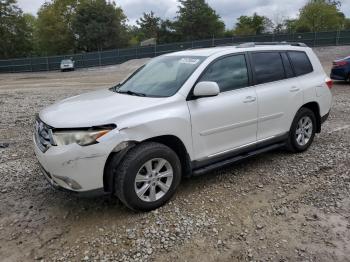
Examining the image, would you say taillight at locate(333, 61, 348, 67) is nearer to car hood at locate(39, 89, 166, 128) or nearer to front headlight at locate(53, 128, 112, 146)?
car hood at locate(39, 89, 166, 128)

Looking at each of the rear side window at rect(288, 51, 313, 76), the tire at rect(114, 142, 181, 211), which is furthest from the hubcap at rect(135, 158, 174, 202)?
the rear side window at rect(288, 51, 313, 76)

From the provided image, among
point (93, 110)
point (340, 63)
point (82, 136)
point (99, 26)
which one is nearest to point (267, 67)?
point (93, 110)

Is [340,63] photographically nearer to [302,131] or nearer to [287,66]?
[302,131]

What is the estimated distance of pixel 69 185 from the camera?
354cm

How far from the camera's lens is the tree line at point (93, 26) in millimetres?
52344

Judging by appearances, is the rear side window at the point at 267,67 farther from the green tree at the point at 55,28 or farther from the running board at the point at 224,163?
the green tree at the point at 55,28

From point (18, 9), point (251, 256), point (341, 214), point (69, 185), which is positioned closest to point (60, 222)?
point (69, 185)

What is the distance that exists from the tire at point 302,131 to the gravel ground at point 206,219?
0.26 m

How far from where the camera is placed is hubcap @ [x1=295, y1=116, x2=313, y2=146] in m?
5.49

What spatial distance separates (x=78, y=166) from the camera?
3.43m

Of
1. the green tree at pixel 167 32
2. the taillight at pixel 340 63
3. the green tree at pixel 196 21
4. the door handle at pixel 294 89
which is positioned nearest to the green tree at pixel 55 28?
the green tree at pixel 167 32

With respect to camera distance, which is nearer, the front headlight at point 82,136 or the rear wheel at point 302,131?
the front headlight at point 82,136

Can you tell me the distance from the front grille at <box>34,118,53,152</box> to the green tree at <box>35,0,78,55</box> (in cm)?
5714

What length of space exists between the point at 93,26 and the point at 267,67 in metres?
50.3
